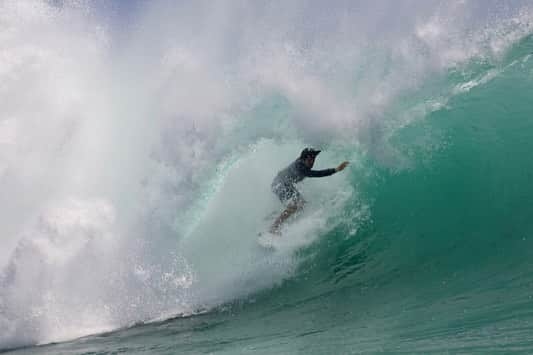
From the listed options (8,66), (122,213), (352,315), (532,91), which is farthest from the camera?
(8,66)

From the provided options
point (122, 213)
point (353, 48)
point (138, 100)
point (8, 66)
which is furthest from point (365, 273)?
point (8, 66)

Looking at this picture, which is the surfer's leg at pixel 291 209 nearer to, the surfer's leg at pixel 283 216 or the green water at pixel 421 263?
the surfer's leg at pixel 283 216

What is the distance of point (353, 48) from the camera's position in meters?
12.9

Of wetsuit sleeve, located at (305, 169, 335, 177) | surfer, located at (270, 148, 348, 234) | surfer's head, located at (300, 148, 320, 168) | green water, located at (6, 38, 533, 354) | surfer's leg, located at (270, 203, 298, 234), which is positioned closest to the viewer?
green water, located at (6, 38, 533, 354)

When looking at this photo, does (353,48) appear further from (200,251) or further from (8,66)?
(8,66)

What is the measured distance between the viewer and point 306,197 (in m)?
9.95

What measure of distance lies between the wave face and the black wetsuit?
1.83 feet

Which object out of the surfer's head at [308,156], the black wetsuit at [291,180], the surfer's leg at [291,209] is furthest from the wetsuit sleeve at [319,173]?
the surfer's leg at [291,209]

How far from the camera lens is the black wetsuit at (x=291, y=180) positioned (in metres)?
8.87

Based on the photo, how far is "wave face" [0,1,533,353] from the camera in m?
6.64

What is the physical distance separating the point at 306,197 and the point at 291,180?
39.0 inches

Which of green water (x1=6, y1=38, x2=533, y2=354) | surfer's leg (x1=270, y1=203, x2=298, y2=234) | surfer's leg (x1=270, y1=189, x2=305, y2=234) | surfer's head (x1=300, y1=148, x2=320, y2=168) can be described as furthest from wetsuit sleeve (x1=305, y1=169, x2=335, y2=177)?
green water (x1=6, y1=38, x2=533, y2=354)

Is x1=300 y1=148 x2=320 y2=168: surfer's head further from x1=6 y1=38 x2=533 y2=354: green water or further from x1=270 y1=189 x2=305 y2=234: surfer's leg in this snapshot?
x1=6 y1=38 x2=533 y2=354: green water

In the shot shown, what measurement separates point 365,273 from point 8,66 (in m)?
12.7
